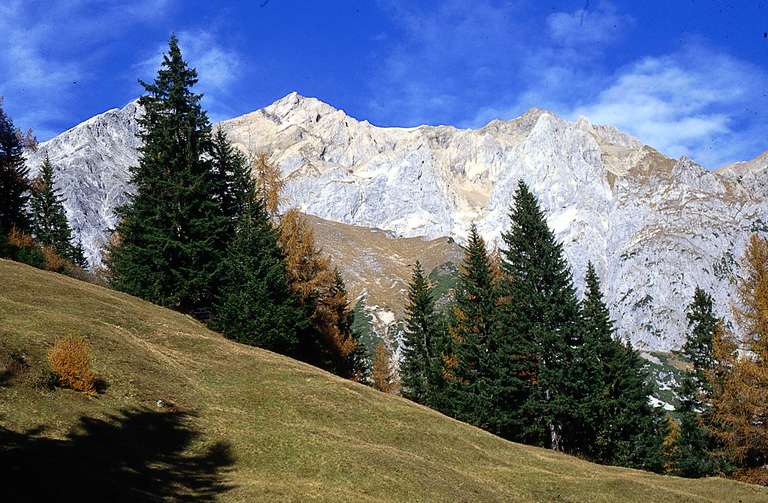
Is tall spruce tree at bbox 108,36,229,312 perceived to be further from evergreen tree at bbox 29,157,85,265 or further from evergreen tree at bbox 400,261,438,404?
evergreen tree at bbox 29,157,85,265

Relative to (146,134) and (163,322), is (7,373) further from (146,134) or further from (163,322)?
(146,134)

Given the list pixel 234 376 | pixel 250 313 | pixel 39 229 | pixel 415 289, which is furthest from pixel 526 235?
pixel 39 229

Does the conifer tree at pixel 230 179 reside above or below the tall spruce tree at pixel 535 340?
above

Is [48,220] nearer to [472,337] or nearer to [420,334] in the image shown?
[420,334]

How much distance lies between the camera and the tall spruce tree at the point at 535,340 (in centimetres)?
4134

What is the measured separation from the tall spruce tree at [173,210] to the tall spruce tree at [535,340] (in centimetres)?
2295

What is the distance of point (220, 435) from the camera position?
22.1 meters

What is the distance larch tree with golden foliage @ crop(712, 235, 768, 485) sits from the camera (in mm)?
35469

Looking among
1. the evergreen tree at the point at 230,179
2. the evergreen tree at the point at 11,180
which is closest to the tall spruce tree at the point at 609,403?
the evergreen tree at the point at 230,179

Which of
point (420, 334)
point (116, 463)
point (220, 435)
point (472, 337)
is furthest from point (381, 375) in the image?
point (116, 463)

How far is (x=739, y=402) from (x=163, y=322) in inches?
1413

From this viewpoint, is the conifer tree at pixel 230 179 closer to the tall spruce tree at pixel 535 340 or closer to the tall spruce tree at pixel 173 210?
the tall spruce tree at pixel 173 210

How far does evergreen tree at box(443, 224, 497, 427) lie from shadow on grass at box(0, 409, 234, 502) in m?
26.6

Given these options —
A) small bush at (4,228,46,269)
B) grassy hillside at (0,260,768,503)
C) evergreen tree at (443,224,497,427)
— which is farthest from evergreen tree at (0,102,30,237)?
evergreen tree at (443,224,497,427)
